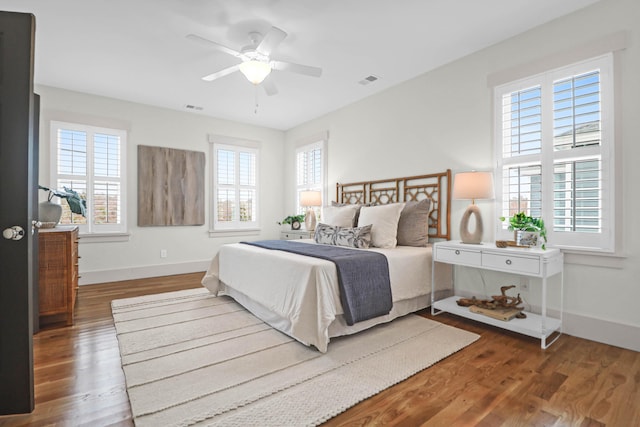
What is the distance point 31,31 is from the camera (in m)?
1.57

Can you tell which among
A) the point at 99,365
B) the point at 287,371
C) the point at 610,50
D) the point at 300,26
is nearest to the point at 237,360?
the point at 287,371

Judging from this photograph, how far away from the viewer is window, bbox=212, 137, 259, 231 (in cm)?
560

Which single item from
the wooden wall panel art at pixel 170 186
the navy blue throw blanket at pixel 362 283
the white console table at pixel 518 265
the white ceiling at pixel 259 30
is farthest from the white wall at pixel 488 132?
the wooden wall panel art at pixel 170 186

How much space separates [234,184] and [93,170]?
6.92ft

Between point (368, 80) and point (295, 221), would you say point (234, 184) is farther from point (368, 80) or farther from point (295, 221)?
point (368, 80)

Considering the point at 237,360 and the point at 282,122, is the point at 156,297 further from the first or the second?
the point at 282,122

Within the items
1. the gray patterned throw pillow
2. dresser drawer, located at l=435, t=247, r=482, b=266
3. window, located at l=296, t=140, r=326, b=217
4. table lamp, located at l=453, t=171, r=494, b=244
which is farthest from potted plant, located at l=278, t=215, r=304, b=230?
table lamp, located at l=453, t=171, r=494, b=244

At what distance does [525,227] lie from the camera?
2672mm

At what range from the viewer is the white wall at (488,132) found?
236 centimetres

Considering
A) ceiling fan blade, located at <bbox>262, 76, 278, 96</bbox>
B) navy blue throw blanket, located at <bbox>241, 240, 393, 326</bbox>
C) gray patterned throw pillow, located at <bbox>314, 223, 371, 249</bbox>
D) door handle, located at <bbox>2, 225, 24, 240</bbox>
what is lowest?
navy blue throw blanket, located at <bbox>241, 240, 393, 326</bbox>

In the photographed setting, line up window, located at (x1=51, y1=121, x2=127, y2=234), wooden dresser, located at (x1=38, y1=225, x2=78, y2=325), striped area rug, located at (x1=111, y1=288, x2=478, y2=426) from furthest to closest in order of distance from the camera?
window, located at (x1=51, y1=121, x2=127, y2=234) → wooden dresser, located at (x1=38, y1=225, x2=78, y2=325) → striped area rug, located at (x1=111, y1=288, x2=478, y2=426)

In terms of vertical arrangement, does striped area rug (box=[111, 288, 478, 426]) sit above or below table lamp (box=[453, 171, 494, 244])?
below

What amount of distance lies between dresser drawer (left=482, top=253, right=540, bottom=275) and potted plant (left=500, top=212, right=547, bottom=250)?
0.24 m

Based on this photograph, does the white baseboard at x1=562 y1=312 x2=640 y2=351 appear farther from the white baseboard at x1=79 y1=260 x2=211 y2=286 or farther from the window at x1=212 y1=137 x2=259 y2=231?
the white baseboard at x1=79 y1=260 x2=211 y2=286
